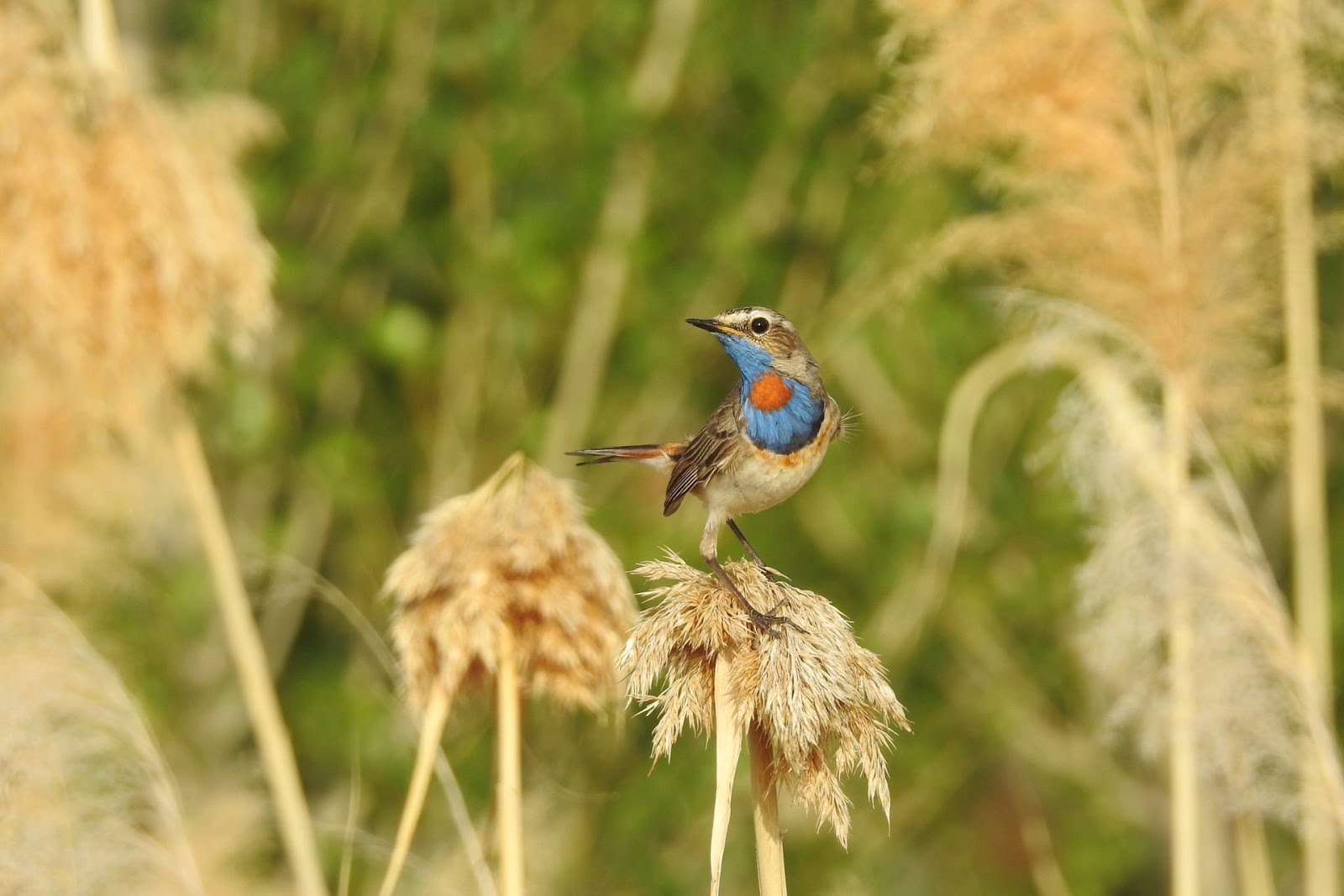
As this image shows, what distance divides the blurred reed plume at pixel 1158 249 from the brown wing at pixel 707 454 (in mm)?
873

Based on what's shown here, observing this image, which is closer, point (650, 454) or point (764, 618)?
point (764, 618)

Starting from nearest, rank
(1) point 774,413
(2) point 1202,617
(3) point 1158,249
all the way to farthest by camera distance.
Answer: (1) point 774,413 < (2) point 1202,617 < (3) point 1158,249

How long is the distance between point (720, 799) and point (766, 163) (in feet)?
15.5

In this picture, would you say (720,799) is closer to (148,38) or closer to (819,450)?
(819,450)

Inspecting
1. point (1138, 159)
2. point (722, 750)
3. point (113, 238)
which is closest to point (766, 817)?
point (722, 750)

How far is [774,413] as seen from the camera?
9.62ft

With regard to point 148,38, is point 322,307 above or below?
below

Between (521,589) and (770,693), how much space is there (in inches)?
19.4

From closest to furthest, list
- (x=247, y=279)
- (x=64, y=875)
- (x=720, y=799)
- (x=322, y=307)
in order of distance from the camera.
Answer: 1. (x=720, y=799)
2. (x=64, y=875)
3. (x=247, y=279)
4. (x=322, y=307)

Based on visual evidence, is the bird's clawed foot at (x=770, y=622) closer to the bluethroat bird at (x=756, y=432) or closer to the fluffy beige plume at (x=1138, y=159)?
the bluethroat bird at (x=756, y=432)

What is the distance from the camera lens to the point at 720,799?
1.84 meters

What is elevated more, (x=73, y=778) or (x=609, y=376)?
(x=609, y=376)

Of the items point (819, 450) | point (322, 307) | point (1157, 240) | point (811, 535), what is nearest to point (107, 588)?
point (322, 307)

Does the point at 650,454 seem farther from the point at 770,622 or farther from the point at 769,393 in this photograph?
the point at 770,622
